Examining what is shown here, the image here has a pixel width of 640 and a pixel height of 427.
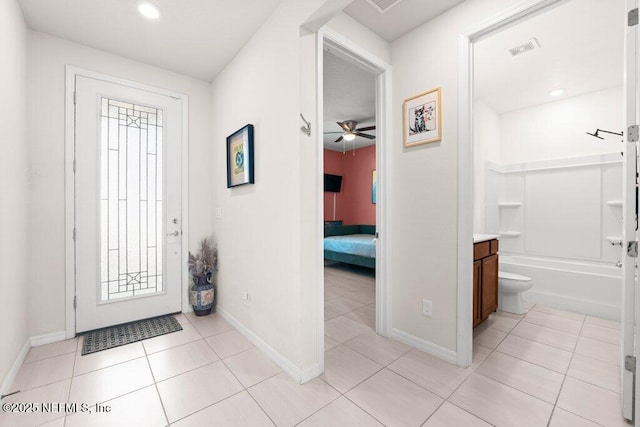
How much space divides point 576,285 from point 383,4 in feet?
11.3

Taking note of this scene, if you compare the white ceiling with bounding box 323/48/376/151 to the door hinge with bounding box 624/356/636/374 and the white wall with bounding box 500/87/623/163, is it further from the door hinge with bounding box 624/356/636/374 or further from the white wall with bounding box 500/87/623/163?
the door hinge with bounding box 624/356/636/374

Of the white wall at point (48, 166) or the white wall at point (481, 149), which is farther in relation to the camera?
the white wall at point (481, 149)

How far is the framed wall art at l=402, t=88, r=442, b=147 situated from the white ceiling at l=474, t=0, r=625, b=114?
934 millimetres

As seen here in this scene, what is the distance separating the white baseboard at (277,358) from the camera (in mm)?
1750

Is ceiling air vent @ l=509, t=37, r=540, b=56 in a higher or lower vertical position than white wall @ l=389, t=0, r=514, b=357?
higher

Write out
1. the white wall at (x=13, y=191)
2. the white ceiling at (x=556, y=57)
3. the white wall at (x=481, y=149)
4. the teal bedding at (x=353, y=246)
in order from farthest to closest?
the teal bedding at (x=353, y=246), the white wall at (x=481, y=149), the white ceiling at (x=556, y=57), the white wall at (x=13, y=191)

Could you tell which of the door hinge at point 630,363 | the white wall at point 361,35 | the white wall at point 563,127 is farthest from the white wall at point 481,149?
the door hinge at point 630,363

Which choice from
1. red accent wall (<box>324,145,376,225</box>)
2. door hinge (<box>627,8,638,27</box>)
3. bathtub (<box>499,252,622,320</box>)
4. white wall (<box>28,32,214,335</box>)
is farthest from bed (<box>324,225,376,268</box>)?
white wall (<box>28,32,214,335</box>)

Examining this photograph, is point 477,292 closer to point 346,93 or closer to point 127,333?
point 346,93

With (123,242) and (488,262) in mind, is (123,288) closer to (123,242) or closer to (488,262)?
(123,242)

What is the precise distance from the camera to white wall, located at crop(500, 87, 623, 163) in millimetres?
3286

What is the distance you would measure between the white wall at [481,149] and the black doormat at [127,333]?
145 inches

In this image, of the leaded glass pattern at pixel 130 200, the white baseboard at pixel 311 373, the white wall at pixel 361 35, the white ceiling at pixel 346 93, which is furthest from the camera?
the white ceiling at pixel 346 93

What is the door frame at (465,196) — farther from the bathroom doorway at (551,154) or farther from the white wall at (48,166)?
the white wall at (48,166)
